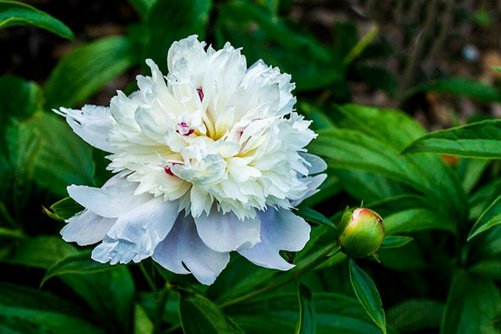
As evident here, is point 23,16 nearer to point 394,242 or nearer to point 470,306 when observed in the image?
point 394,242

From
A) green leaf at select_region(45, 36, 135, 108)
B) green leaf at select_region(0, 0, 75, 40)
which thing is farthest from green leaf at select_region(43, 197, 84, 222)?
green leaf at select_region(45, 36, 135, 108)

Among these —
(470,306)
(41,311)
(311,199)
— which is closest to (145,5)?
(311,199)

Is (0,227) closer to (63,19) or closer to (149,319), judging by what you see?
(149,319)

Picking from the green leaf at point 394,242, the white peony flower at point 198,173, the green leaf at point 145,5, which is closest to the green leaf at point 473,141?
the green leaf at point 394,242

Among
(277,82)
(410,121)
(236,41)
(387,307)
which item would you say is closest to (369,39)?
(236,41)

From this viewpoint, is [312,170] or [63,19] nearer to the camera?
[312,170]

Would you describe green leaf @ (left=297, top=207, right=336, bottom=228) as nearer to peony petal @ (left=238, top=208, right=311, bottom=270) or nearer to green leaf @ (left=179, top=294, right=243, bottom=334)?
peony petal @ (left=238, top=208, right=311, bottom=270)

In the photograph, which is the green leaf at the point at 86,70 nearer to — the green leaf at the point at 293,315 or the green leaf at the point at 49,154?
the green leaf at the point at 49,154
